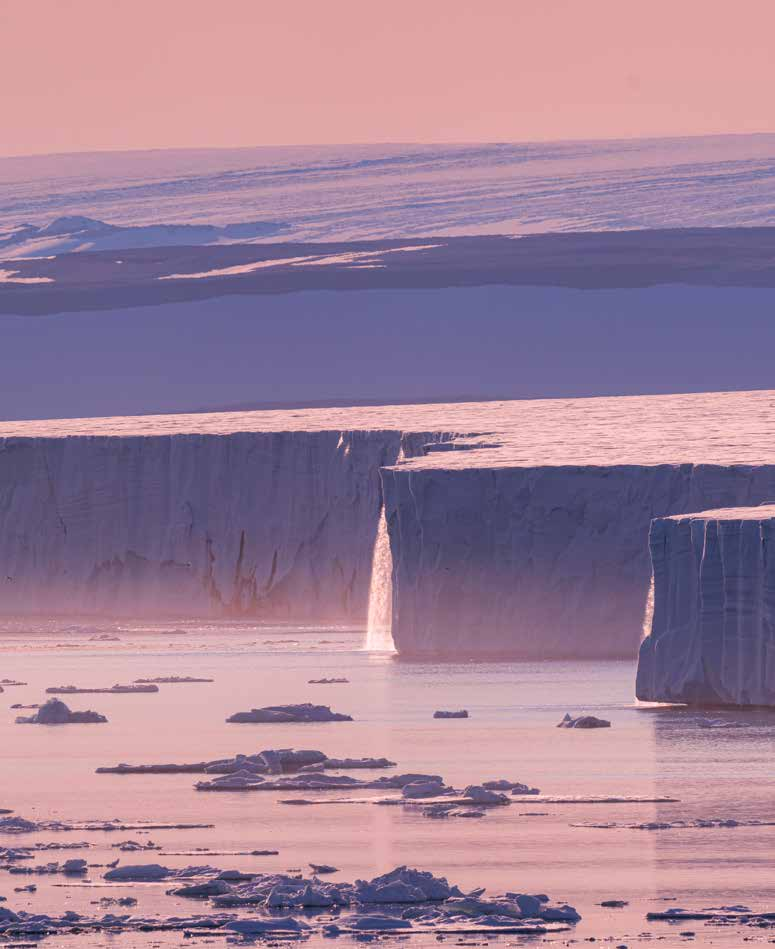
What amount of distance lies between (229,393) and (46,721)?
41.3m

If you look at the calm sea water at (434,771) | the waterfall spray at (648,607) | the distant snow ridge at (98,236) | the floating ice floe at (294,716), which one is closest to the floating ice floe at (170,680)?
the calm sea water at (434,771)

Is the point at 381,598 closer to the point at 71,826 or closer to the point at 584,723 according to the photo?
the point at 584,723

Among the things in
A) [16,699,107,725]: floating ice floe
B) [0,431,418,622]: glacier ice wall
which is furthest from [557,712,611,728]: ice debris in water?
[0,431,418,622]: glacier ice wall

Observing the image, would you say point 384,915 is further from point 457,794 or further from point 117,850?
point 457,794

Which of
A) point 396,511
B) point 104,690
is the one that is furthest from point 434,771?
point 396,511

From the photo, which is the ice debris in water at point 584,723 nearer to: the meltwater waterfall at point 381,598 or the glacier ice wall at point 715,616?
the glacier ice wall at point 715,616

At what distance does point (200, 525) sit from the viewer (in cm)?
2584

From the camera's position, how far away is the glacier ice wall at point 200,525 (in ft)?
83.4

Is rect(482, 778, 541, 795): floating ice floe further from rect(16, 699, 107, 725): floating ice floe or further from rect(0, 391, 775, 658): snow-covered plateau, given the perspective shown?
rect(0, 391, 775, 658): snow-covered plateau

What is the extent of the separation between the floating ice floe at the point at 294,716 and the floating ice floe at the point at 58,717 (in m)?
0.71

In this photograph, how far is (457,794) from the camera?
11758 millimetres

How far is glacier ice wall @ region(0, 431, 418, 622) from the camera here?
83.4 feet

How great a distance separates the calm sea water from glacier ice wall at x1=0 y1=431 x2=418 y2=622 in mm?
4652

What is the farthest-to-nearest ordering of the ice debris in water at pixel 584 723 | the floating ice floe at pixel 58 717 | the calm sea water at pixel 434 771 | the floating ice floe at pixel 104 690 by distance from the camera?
the floating ice floe at pixel 104 690
the floating ice floe at pixel 58 717
the ice debris in water at pixel 584 723
the calm sea water at pixel 434 771
